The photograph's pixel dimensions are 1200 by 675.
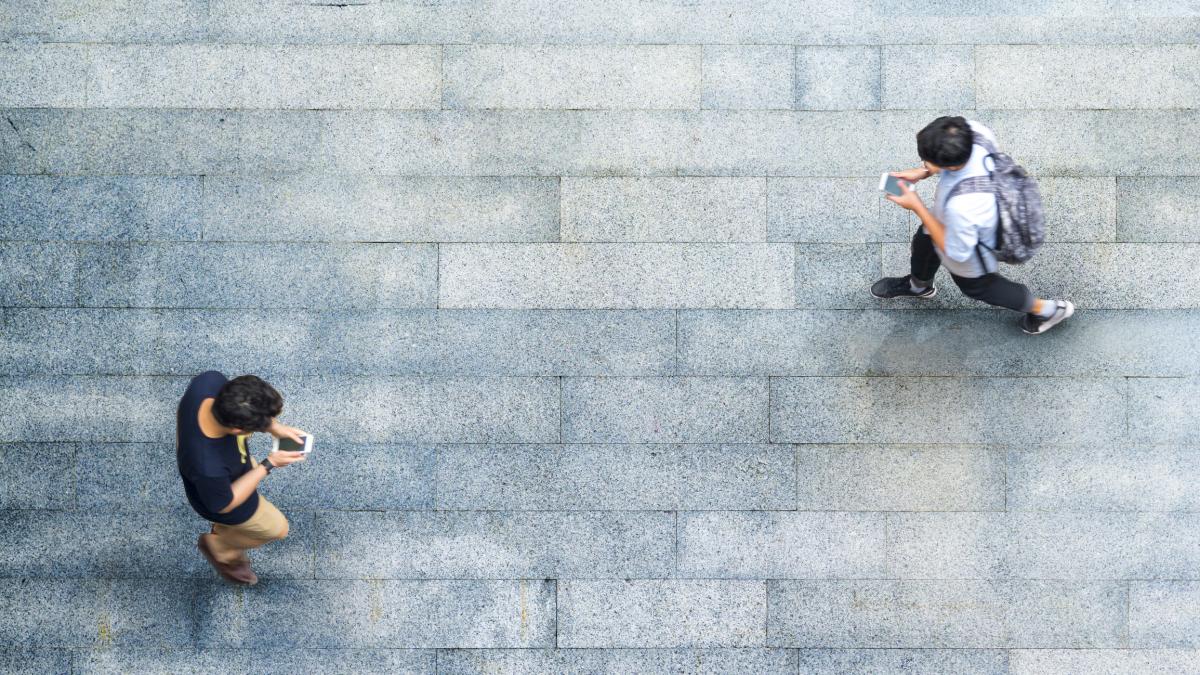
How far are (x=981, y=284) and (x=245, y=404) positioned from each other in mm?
4743

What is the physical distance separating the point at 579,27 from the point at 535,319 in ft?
7.62

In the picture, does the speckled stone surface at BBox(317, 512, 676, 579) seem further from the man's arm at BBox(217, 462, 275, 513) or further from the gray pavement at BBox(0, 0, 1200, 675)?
the man's arm at BBox(217, 462, 275, 513)

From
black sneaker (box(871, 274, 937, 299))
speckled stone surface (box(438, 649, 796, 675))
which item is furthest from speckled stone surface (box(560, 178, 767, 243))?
speckled stone surface (box(438, 649, 796, 675))

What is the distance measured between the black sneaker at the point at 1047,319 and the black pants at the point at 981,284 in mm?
314

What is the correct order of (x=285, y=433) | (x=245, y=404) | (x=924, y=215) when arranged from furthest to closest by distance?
1. (x=285, y=433)
2. (x=924, y=215)
3. (x=245, y=404)

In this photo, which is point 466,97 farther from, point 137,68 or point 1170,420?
point 1170,420

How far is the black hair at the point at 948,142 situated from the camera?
5.02m

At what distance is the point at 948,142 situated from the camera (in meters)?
5.02

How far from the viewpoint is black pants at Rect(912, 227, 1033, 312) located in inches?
230

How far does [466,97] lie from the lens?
22.0ft

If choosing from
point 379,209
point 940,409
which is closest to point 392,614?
point 379,209

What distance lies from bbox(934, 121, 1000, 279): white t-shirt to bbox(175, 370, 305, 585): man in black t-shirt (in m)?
4.12

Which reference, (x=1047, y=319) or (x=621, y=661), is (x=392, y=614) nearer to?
(x=621, y=661)

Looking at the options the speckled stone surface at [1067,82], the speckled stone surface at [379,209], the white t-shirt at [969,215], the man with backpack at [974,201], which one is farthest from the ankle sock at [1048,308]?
the speckled stone surface at [379,209]
